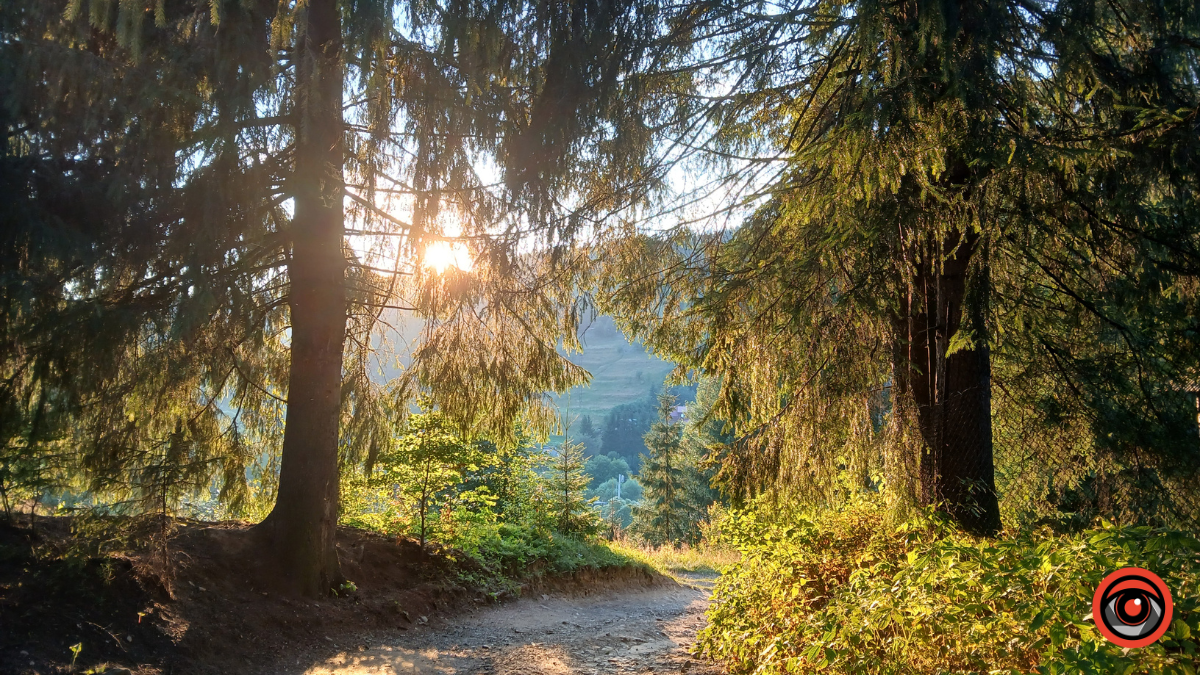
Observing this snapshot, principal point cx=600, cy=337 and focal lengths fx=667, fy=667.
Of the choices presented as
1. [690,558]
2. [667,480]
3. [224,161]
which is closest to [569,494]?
[690,558]

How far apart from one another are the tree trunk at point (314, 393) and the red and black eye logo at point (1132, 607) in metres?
6.40

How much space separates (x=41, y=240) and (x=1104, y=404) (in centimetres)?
813

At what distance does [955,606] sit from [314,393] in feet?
20.1

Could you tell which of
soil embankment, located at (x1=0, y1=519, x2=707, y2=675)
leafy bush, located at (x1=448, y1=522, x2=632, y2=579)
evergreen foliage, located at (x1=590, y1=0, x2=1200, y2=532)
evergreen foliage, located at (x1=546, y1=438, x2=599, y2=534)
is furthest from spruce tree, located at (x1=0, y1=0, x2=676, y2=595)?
evergreen foliage, located at (x1=546, y1=438, x2=599, y2=534)

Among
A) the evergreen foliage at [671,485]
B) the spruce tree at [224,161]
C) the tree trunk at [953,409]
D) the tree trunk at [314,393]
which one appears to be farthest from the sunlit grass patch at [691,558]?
the evergreen foliage at [671,485]

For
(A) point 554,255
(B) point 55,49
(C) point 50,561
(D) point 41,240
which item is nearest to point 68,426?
(C) point 50,561

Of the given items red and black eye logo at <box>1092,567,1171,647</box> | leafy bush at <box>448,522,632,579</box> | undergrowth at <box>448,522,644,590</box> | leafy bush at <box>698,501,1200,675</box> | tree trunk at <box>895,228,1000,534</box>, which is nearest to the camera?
red and black eye logo at <box>1092,567,1171,647</box>

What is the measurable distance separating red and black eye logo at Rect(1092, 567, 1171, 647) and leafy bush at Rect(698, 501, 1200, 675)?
0.05 meters

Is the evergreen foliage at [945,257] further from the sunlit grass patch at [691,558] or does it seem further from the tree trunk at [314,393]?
the sunlit grass patch at [691,558]

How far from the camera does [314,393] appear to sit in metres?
7.04

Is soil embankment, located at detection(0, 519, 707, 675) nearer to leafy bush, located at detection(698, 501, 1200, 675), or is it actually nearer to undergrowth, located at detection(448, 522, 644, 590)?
undergrowth, located at detection(448, 522, 644, 590)

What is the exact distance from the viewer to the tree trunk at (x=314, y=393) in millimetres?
6785

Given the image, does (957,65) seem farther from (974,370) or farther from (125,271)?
(125,271)

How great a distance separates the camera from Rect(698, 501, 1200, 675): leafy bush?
2.57m
